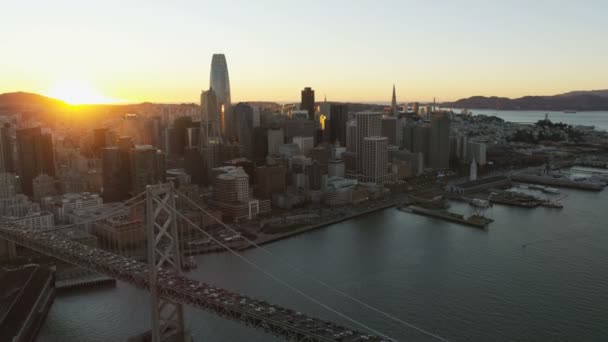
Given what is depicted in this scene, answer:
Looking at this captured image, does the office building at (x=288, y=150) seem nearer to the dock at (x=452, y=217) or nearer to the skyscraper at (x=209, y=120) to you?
the skyscraper at (x=209, y=120)

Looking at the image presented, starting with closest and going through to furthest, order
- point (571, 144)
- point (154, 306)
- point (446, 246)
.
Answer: point (154, 306) → point (446, 246) → point (571, 144)

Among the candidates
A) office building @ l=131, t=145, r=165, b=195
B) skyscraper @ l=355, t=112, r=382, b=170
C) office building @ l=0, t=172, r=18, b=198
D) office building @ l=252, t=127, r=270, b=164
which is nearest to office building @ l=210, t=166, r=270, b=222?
office building @ l=131, t=145, r=165, b=195

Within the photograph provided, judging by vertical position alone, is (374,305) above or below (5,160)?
below

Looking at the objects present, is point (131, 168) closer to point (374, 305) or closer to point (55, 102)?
point (374, 305)

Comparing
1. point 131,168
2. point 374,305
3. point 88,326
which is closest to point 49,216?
point 131,168

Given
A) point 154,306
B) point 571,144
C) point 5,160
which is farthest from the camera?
point 571,144

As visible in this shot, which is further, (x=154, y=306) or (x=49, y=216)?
(x=49, y=216)

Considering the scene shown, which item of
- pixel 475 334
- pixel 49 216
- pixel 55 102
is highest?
pixel 55 102

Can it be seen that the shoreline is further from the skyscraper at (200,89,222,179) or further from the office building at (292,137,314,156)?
the office building at (292,137,314,156)

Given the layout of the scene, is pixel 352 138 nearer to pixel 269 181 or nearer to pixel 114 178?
pixel 269 181
